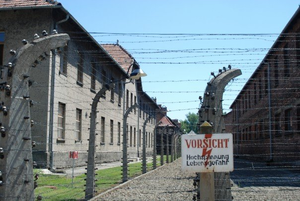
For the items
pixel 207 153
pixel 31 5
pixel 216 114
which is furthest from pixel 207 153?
pixel 31 5

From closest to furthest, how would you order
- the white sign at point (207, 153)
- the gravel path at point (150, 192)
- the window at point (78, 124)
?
the white sign at point (207, 153), the gravel path at point (150, 192), the window at point (78, 124)

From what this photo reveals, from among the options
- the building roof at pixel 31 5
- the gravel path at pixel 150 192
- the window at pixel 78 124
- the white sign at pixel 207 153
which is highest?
the building roof at pixel 31 5

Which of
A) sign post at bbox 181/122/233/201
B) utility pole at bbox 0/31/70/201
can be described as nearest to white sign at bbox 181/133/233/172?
sign post at bbox 181/122/233/201

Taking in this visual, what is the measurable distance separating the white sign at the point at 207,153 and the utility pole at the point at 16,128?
1.87 metres

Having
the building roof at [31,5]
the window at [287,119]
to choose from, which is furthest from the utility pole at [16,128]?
the window at [287,119]

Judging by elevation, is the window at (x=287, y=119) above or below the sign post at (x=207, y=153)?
above

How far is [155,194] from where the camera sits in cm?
1047

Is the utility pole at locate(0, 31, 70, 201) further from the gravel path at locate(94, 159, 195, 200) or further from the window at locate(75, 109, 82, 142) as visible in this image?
the window at locate(75, 109, 82, 142)

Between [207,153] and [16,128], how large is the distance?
221cm

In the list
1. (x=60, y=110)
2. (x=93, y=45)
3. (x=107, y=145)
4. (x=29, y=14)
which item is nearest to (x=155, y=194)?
(x=60, y=110)

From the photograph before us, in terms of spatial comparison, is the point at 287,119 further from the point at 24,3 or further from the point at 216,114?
the point at 216,114

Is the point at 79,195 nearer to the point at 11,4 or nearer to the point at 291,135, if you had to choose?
the point at 11,4

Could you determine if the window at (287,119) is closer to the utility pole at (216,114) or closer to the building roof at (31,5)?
the building roof at (31,5)

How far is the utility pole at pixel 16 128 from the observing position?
4664 mm
